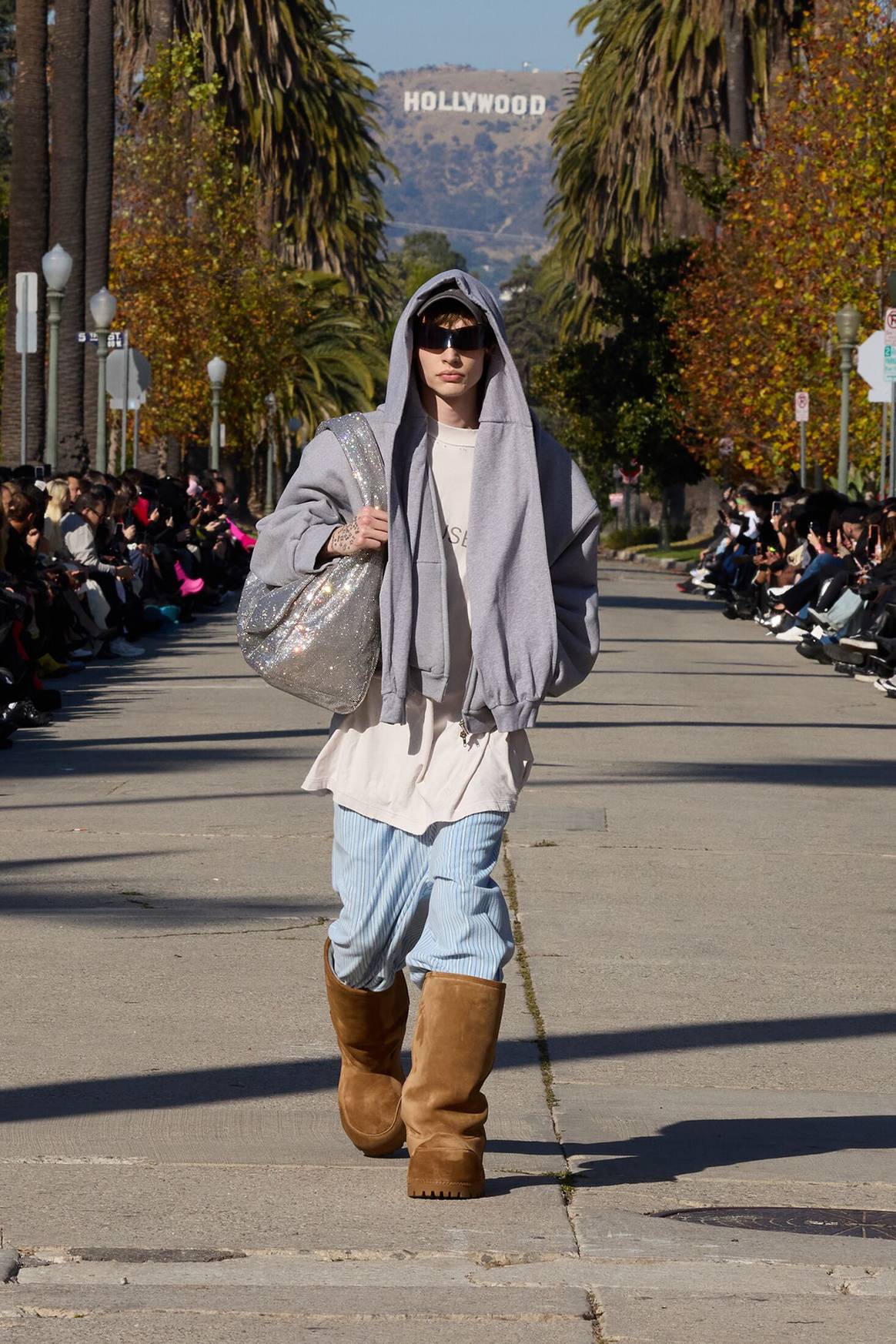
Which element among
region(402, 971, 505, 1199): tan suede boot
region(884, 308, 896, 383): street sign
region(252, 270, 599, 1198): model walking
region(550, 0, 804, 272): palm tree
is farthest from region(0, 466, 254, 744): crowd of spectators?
region(550, 0, 804, 272): palm tree

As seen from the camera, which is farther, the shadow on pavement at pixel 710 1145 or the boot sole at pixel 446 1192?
the shadow on pavement at pixel 710 1145

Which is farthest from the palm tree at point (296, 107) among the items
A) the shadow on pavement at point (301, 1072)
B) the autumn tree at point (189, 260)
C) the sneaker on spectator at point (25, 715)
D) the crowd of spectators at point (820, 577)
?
the shadow on pavement at point (301, 1072)

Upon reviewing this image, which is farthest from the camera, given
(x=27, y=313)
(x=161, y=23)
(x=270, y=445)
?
(x=270, y=445)

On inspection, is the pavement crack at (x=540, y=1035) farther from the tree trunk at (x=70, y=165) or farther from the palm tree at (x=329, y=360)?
the palm tree at (x=329, y=360)

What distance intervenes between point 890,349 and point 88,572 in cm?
849

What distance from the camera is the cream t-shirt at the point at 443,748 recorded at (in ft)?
17.2

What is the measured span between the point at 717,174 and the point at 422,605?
165 feet

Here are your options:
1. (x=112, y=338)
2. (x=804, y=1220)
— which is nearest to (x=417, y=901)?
(x=804, y=1220)

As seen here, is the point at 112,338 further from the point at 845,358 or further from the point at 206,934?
the point at 206,934

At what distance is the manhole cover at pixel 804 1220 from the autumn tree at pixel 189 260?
43.5 m

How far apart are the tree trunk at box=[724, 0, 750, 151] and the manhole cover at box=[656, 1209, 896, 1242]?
1929 inches

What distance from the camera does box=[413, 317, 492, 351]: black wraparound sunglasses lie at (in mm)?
5297

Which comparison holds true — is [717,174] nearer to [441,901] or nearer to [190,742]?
[190,742]

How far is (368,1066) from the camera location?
5445 mm
